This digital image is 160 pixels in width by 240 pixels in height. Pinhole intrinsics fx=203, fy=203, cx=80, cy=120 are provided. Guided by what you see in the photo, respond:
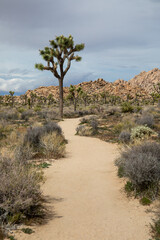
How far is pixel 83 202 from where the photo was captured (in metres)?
5.20

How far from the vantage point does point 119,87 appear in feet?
415

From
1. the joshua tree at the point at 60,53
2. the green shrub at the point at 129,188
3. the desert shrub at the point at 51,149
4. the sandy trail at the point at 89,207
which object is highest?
the joshua tree at the point at 60,53

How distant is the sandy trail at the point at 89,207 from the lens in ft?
12.5

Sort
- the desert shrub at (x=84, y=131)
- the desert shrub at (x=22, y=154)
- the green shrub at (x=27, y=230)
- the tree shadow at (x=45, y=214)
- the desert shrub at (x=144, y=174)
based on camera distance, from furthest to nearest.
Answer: the desert shrub at (x=84, y=131)
the desert shrub at (x=22, y=154)
the desert shrub at (x=144, y=174)
the tree shadow at (x=45, y=214)
the green shrub at (x=27, y=230)

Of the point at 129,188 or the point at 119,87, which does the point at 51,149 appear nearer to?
the point at 129,188

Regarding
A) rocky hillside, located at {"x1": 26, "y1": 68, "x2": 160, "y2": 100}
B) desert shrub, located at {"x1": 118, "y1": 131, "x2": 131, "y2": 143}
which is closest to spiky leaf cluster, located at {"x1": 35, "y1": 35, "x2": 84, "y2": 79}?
desert shrub, located at {"x1": 118, "y1": 131, "x2": 131, "y2": 143}

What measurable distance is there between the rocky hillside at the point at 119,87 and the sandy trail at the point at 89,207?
105 metres

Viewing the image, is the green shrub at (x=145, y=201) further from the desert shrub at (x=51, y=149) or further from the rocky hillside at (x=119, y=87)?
the rocky hillside at (x=119, y=87)

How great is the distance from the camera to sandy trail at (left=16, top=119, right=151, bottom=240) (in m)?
3.80

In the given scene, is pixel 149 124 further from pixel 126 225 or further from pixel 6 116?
pixel 6 116

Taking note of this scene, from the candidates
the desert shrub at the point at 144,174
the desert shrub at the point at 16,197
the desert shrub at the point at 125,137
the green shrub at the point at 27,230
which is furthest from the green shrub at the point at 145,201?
the desert shrub at the point at 125,137

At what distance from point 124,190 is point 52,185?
2.19 meters

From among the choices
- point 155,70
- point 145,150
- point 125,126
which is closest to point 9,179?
point 145,150

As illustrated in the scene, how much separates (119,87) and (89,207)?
126 metres
